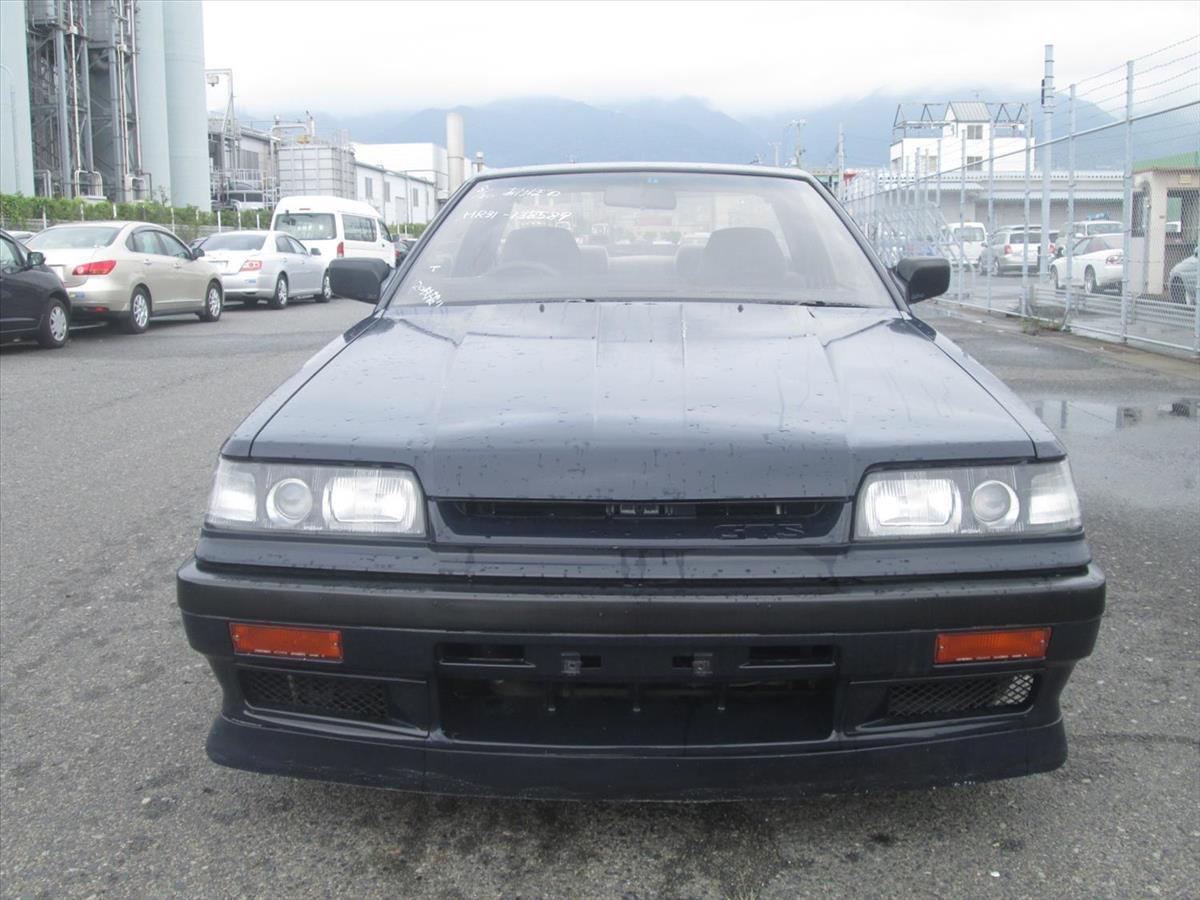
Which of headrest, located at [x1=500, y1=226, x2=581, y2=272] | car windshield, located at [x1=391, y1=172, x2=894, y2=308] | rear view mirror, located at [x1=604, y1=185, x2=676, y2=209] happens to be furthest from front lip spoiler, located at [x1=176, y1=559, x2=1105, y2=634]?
rear view mirror, located at [x1=604, y1=185, x2=676, y2=209]

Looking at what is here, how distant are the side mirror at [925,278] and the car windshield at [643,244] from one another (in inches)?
9.8

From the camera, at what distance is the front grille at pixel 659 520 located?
2.14 metres

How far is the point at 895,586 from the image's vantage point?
212 cm

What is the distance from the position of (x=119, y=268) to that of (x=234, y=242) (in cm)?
645

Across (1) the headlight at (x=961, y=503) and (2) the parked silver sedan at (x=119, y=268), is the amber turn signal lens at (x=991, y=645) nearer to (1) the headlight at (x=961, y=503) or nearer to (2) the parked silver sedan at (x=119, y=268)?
(1) the headlight at (x=961, y=503)

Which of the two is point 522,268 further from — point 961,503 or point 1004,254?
point 1004,254

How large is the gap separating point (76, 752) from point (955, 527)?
2.22 metres

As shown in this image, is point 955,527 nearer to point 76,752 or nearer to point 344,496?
point 344,496

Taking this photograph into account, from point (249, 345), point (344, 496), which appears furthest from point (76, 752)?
point (249, 345)

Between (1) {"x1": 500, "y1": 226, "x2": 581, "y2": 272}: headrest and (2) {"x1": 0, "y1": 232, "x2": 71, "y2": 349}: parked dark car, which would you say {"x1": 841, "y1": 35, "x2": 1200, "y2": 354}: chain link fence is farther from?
(2) {"x1": 0, "y1": 232, "x2": 71, "y2": 349}: parked dark car

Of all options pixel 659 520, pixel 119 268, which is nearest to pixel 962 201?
pixel 119 268

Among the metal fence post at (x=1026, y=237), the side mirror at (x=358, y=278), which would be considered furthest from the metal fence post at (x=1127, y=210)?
the side mirror at (x=358, y=278)

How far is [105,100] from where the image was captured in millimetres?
42656

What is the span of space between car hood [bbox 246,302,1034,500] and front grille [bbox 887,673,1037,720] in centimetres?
42
